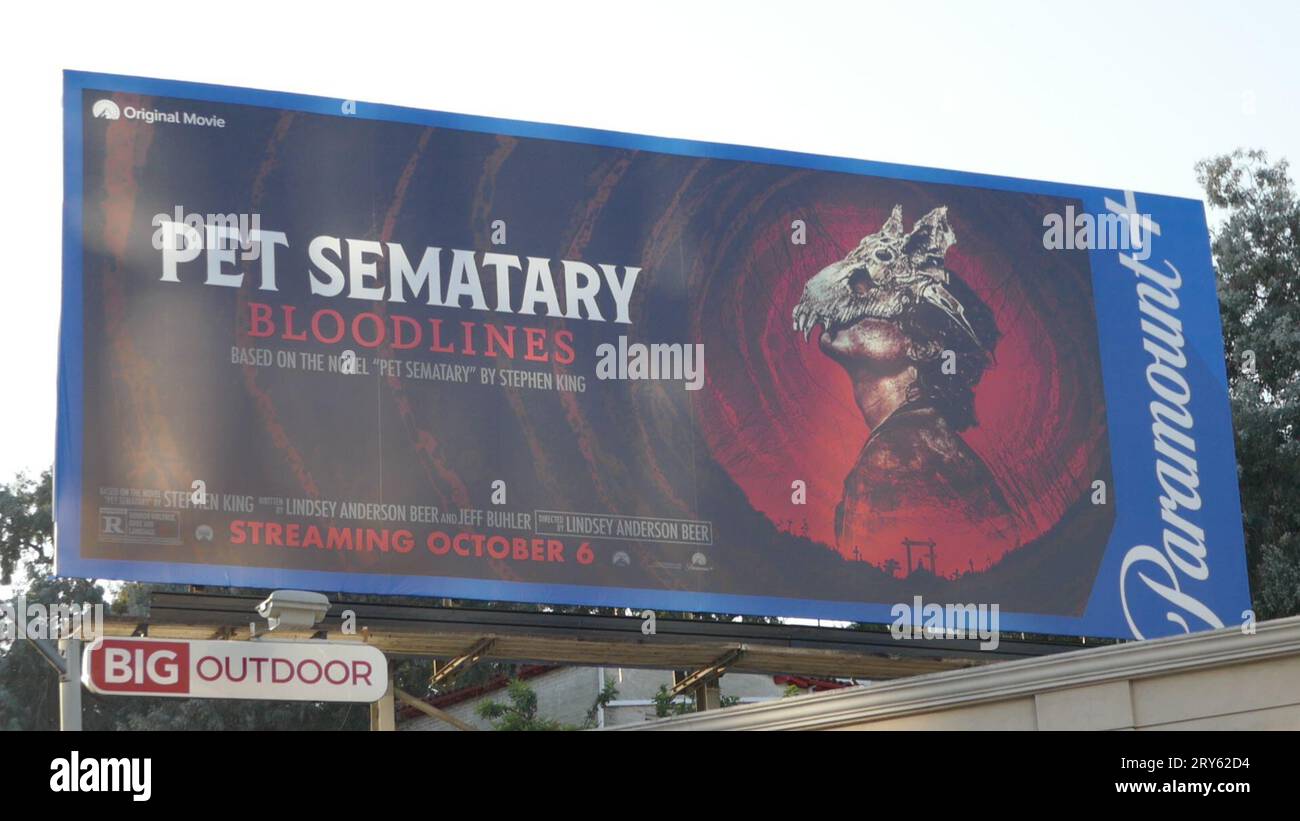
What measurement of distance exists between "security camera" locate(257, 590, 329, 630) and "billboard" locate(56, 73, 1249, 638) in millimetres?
3826

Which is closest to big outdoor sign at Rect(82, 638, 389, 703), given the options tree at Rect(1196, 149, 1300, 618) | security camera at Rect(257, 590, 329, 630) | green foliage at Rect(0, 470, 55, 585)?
security camera at Rect(257, 590, 329, 630)

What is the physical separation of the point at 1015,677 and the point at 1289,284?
1837 centimetres

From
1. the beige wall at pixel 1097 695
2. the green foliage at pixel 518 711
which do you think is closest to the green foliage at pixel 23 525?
the green foliage at pixel 518 711

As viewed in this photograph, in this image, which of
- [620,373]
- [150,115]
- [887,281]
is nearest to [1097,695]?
[620,373]

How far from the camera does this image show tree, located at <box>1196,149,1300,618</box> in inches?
1045

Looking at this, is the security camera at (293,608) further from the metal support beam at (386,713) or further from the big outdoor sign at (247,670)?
the metal support beam at (386,713)

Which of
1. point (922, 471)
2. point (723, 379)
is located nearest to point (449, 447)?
point (723, 379)

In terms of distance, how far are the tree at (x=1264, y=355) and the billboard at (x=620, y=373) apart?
5848mm

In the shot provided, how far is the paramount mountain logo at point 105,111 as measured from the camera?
17.7 m

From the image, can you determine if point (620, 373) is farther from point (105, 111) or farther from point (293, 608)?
point (293, 608)
